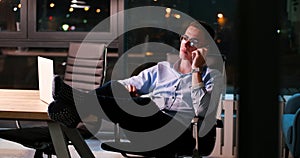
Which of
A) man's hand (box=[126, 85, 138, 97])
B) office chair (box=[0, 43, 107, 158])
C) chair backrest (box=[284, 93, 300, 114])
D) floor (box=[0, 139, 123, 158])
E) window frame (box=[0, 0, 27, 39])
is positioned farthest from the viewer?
window frame (box=[0, 0, 27, 39])

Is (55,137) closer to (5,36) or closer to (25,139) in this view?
(25,139)

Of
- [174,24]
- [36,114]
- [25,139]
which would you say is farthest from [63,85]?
[174,24]

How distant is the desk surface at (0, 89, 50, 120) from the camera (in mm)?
2625

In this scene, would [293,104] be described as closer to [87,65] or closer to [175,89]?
[175,89]

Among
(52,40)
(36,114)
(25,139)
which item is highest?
(52,40)

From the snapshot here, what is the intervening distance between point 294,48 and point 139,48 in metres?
1.58

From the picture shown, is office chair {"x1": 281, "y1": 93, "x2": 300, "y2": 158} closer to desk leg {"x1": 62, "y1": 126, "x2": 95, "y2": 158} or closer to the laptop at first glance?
desk leg {"x1": 62, "y1": 126, "x2": 95, "y2": 158}

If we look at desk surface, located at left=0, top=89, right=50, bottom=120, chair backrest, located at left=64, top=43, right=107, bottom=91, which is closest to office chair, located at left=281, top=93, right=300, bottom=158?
chair backrest, located at left=64, top=43, right=107, bottom=91

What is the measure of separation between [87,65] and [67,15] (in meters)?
1.75

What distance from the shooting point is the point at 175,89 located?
329 cm

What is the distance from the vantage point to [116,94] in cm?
236

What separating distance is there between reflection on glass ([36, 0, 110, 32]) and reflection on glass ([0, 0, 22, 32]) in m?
0.23

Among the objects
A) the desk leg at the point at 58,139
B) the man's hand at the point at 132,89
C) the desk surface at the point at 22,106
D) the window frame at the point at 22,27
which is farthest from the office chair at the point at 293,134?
the window frame at the point at 22,27

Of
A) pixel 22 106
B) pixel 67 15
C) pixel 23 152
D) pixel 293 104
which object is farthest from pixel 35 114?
pixel 67 15
